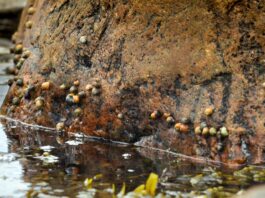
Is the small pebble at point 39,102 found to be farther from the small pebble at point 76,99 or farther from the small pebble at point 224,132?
the small pebble at point 224,132

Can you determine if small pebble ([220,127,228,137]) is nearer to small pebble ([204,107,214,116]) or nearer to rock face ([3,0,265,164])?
rock face ([3,0,265,164])

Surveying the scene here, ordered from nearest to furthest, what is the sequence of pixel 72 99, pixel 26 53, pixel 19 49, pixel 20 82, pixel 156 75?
pixel 156 75 < pixel 72 99 < pixel 20 82 < pixel 26 53 < pixel 19 49

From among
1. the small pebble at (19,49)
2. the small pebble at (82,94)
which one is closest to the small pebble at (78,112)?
the small pebble at (82,94)

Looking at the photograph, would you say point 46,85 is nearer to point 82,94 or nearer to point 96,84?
point 82,94

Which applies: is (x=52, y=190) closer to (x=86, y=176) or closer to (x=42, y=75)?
(x=86, y=176)

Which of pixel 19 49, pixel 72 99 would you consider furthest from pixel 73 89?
pixel 19 49

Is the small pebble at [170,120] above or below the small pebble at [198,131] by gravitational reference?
above

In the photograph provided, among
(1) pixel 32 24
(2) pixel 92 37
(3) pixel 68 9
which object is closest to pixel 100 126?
(2) pixel 92 37
